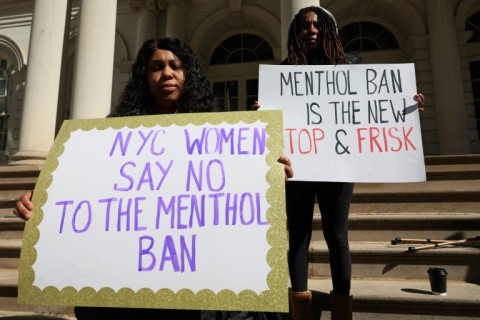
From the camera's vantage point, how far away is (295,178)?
5.91 feet

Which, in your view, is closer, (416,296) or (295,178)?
(295,178)

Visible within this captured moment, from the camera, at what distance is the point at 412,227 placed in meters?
3.22

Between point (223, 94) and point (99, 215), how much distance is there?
32.6 feet

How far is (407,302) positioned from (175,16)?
388 inches

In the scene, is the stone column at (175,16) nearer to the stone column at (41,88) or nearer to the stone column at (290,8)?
the stone column at (41,88)

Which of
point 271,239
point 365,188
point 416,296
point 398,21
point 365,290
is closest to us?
point 271,239

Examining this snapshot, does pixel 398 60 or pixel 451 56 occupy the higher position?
pixel 398 60

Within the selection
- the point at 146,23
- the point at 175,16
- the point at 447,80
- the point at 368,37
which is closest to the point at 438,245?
the point at 447,80

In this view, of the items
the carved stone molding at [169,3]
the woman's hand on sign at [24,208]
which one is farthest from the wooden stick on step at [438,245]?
the carved stone molding at [169,3]

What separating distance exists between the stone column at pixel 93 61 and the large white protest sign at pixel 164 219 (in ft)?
16.3

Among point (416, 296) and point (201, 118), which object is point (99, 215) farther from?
point (416, 296)

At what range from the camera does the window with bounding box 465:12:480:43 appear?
29.6ft

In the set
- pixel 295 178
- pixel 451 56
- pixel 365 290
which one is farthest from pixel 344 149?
pixel 451 56

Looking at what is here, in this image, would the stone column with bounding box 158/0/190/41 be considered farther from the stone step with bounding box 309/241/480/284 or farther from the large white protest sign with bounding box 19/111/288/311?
the large white protest sign with bounding box 19/111/288/311
